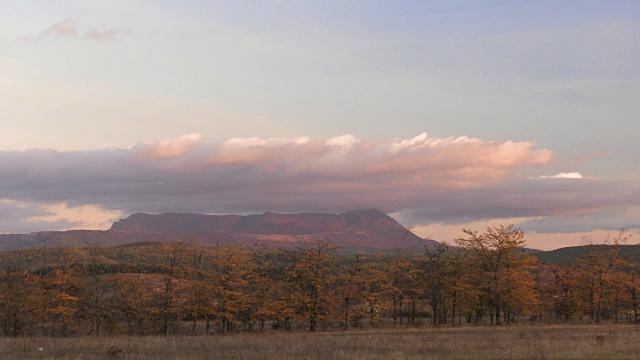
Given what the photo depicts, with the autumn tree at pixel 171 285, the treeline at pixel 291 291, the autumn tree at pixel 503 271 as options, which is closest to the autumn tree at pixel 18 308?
the treeline at pixel 291 291

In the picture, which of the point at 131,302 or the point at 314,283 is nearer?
the point at 131,302

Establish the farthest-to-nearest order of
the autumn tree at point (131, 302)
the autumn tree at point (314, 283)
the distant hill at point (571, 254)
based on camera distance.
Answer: the distant hill at point (571, 254) → the autumn tree at point (314, 283) → the autumn tree at point (131, 302)

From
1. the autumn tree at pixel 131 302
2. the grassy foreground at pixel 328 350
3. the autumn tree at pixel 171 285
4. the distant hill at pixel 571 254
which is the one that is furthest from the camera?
the distant hill at pixel 571 254

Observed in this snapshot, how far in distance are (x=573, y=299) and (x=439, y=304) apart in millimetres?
19354

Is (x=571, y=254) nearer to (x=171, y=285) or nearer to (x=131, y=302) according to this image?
(x=171, y=285)

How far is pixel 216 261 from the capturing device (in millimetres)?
58469

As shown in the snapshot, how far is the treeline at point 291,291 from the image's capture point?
56.2 m

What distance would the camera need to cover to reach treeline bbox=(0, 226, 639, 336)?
56188 millimetres

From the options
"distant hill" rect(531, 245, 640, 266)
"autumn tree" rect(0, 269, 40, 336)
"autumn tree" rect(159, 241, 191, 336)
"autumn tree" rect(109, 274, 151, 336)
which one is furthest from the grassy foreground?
"distant hill" rect(531, 245, 640, 266)

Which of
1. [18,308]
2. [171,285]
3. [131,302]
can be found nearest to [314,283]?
[171,285]

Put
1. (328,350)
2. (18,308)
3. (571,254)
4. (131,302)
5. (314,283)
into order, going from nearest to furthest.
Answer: (328,350), (18,308), (131,302), (314,283), (571,254)

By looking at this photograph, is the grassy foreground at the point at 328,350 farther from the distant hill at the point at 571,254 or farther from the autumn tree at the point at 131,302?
the distant hill at the point at 571,254

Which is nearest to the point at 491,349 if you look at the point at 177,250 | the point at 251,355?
the point at 251,355

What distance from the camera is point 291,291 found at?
63.0 metres
